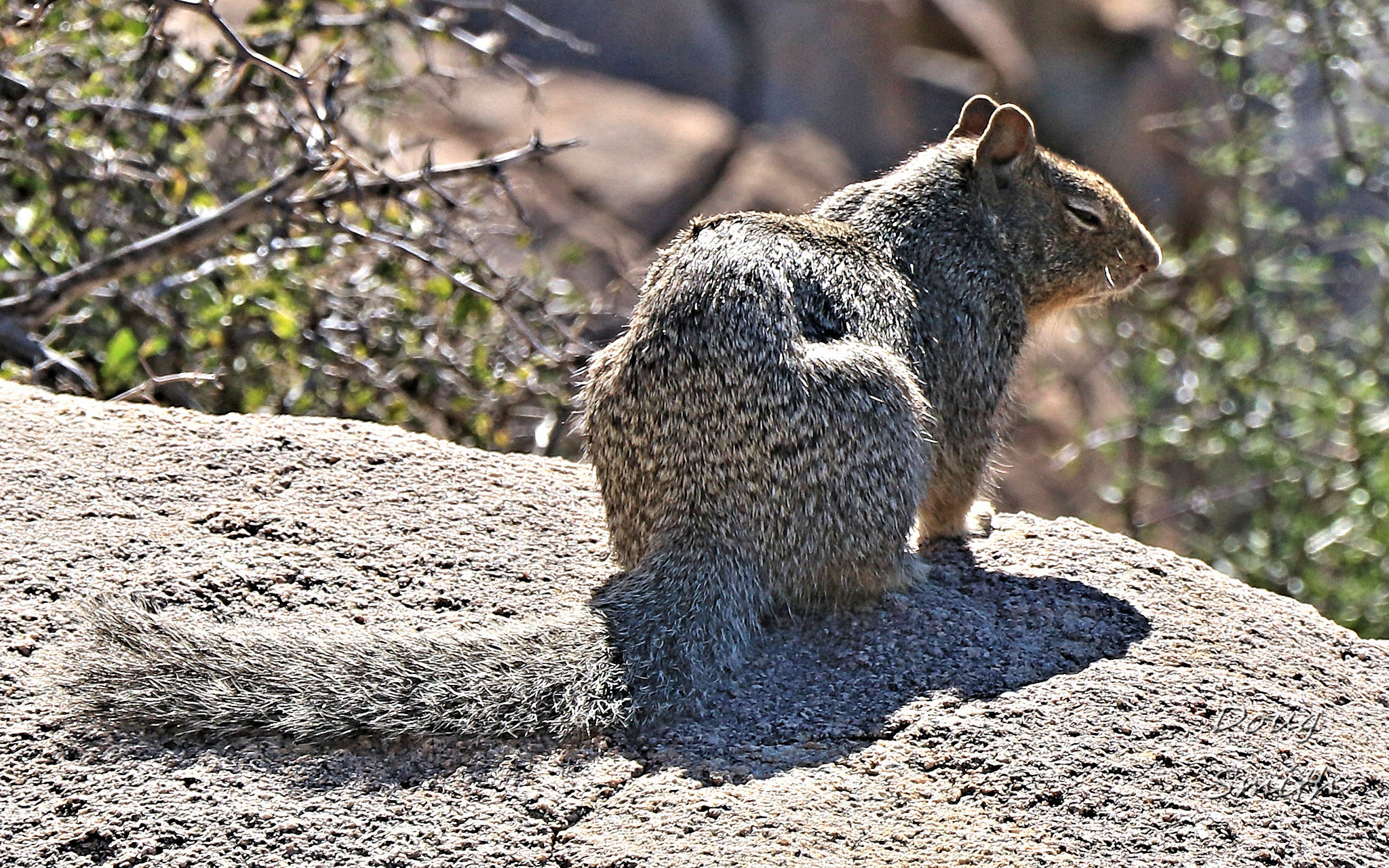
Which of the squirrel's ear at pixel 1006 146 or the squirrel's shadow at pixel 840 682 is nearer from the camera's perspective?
the squirrel's shadow at pixel 840 682

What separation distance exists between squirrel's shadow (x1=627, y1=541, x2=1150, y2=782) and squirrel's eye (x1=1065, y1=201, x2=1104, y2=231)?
161 centimetres

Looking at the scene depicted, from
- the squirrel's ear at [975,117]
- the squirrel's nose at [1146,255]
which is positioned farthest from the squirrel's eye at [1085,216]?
the squirrel's ear at [975,117]

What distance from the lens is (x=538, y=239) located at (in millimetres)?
7172

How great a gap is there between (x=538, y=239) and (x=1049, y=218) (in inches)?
113

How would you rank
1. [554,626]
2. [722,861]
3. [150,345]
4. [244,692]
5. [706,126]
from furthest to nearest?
[706,126] → [150,345] → [554,626] → [244,692] → [722,861]

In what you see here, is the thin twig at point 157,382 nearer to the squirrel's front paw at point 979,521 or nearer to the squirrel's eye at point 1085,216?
the squirrel's front paw at point 979,521

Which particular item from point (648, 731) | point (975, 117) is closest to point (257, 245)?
point (975, 117)

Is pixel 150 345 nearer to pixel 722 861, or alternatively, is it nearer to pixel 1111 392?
pixel 722 861

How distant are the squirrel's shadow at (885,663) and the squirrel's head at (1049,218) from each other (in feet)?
4.51

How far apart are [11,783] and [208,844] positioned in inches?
21.4

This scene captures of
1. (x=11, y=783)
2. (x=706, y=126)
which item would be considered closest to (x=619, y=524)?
(x=11, y=783)

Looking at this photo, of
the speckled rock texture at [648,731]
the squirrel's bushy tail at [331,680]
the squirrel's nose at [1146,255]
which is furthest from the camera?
the squirrel's nose at [1146,255]

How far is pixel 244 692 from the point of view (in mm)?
3473

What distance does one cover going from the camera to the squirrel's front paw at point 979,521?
4930 millimetres
